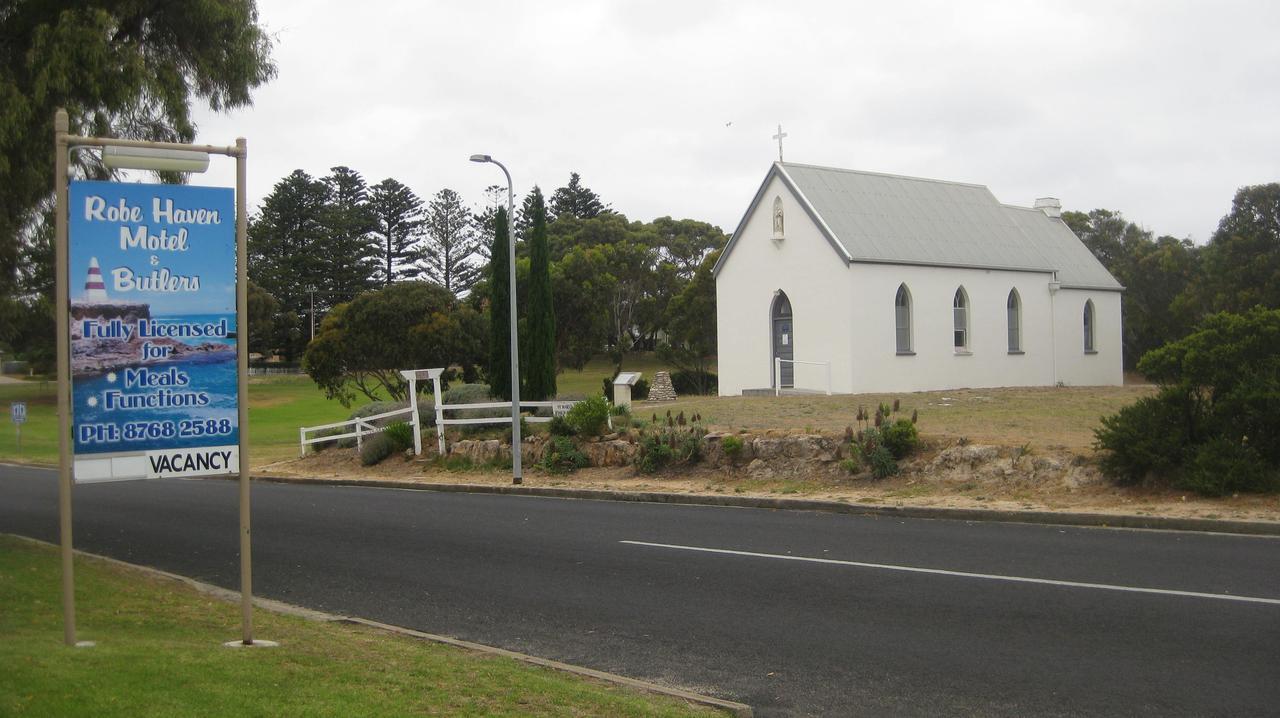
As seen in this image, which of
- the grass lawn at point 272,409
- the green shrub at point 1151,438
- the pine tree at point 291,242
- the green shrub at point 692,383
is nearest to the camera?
the green shrub at point 1151,438

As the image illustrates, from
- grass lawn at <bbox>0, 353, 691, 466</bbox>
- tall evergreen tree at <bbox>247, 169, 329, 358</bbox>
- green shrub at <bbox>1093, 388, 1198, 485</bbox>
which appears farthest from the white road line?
tall evergreen tree at <bbox>247, 169, 329, 358</bbox>

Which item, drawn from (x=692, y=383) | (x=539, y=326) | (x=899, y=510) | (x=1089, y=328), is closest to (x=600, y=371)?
(x=692, y=383)

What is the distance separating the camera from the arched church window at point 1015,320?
129ft

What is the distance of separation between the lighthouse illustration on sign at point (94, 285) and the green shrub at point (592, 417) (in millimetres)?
15712

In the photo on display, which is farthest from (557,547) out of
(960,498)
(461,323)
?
(461,323)

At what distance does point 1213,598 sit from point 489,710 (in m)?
6.29

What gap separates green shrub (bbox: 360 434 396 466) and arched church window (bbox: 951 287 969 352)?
65.7ft

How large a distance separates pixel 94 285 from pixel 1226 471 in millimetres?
13111

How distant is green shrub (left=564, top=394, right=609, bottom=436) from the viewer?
2248cm

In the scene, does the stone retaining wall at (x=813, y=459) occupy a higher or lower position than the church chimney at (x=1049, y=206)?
lower

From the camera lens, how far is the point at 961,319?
3772 cm

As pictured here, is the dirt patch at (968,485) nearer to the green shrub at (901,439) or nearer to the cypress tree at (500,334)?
the green shrub at (901,439)

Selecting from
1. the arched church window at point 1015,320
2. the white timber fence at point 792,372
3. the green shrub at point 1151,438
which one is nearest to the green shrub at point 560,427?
the green shrub at point 1151,438

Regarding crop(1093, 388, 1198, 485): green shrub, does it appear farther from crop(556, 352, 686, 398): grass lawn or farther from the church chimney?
crop(556, 352, 686, 398): grass lawn
